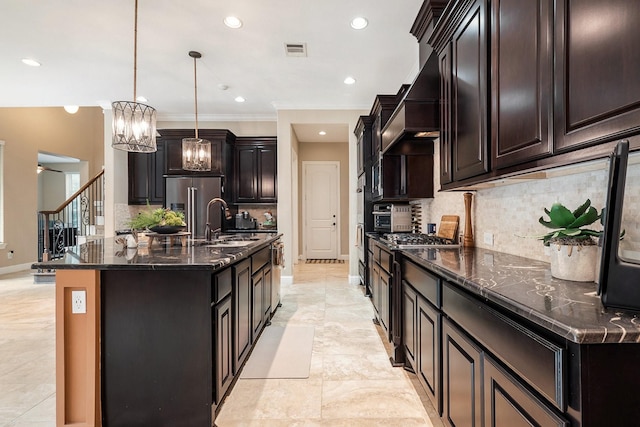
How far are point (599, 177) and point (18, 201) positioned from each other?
8.92 metres

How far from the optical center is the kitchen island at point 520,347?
0.74m

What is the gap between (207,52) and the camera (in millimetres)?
3746

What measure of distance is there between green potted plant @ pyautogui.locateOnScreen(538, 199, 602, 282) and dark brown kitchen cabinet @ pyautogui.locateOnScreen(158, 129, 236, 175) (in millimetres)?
5214

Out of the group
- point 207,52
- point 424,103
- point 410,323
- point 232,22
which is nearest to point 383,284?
point 410,323

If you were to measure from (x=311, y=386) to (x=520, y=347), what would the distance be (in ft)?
5.35

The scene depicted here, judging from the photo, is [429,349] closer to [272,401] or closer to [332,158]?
[272,401]

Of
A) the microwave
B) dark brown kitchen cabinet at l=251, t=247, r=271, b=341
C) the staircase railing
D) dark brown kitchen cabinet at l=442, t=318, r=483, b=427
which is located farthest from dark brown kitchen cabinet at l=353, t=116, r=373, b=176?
the staircase railing

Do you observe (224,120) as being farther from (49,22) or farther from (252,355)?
(252,355)

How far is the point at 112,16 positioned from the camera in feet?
10.1

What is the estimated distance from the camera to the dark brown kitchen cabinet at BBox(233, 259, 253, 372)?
2125 millimetres

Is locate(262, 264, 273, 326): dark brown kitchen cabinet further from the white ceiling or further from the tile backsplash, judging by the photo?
the white ceiling

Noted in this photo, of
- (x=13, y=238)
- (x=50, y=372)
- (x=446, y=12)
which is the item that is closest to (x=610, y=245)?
(x=446, y=12)

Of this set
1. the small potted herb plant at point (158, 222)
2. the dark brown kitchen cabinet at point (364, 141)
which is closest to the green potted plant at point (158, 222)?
the small potted herb plant at point (158, 222)

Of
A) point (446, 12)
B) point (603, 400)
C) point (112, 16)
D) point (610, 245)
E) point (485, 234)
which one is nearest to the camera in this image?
point (603, 400)
